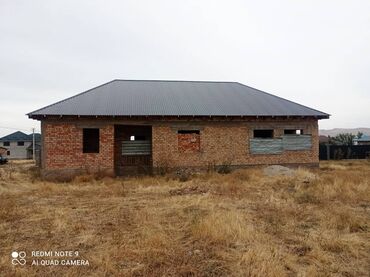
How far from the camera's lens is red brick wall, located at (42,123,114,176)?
1541cm

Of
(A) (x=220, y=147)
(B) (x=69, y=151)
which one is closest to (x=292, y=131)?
(A) (x=220, y=147)

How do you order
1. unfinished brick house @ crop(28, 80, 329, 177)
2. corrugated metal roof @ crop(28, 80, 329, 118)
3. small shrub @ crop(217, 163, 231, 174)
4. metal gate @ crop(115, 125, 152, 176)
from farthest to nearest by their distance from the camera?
metal gate @ crop(115, 125, 152, 176) → small shrub @ crop(217, 163, 231, 174) → corrugated metal roof @ crop(28, 80, 329, 118) → unfinished brick house @ crop(28, 80, 329, 177)

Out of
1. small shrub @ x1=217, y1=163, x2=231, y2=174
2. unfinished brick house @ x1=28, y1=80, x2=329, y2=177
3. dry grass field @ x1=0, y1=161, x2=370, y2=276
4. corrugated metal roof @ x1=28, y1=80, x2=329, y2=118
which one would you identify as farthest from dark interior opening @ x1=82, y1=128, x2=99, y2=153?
dry grass field @ x1=0, y1=161, x2=370, y2=276

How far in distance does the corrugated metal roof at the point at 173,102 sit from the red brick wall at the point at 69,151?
83cm

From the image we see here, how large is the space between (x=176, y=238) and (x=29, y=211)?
4.35m

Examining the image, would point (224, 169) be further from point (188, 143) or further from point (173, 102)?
point (173, 102)

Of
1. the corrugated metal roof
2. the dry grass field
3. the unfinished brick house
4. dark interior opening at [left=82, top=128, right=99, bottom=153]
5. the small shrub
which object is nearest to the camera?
the dry grass field

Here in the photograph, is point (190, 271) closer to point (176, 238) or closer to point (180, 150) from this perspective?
point (176, 238)

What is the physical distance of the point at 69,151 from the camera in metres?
15.5

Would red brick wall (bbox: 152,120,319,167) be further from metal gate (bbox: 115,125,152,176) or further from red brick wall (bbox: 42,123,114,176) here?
red brick wall (bbox: 42,123,114,176)

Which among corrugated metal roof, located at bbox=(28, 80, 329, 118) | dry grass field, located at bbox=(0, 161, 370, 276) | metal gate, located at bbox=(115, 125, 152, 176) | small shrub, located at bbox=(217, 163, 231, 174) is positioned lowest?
dry grass field, located at bbox=(0, 161, 370, 276)

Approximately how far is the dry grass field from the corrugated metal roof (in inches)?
223

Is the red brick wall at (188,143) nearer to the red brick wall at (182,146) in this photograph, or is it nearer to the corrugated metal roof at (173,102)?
the red brick wall at (182,146)

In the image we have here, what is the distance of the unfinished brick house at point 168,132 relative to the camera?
51.1 ft
